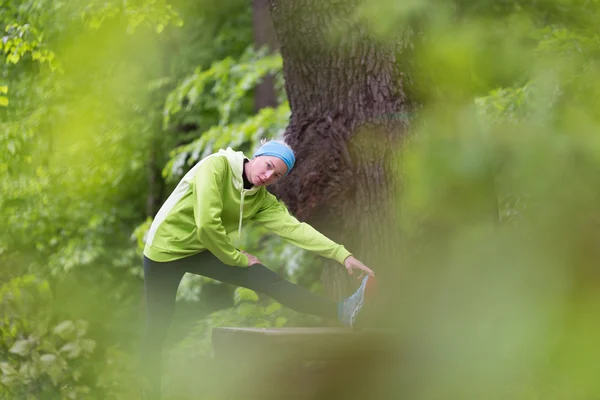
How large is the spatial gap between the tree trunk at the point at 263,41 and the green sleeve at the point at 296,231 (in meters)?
7.22

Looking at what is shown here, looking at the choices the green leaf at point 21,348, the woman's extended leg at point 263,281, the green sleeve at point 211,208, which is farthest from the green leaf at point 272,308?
the green sleeve at point 211,208

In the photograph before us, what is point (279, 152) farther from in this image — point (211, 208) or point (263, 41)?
point (263, 41)

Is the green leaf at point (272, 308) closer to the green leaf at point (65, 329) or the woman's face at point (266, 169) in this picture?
the green leaf at point (65, 329)

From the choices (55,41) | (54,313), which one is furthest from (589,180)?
(55,41)

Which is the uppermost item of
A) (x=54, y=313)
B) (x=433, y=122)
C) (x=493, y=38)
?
(x=493, y=38)

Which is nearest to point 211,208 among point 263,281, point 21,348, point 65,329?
point 263,281

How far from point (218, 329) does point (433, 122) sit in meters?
1.79

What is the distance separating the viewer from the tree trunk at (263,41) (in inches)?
477

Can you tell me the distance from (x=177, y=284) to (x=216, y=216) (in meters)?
0.58

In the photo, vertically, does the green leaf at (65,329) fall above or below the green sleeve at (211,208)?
below

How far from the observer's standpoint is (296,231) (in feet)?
15.9

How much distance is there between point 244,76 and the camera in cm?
1068

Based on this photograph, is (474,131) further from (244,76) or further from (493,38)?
(244,76)

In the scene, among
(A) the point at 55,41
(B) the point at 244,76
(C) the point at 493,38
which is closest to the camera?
(C) the point at 493,38
